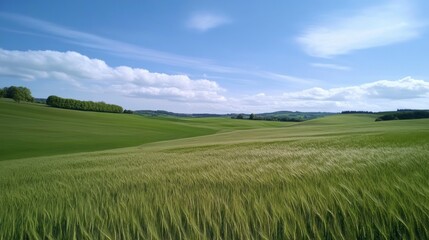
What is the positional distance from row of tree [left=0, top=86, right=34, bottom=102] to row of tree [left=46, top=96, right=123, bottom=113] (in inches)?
245

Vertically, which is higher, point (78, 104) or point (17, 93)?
point (17, 93)

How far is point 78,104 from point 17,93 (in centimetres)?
1818

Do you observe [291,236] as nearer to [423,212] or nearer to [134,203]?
[423,212]

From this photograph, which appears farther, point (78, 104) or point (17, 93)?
point (78, 104)

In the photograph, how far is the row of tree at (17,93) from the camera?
82825 millimetres

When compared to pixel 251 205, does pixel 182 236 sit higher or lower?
lower

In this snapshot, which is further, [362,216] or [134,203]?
[134,203]

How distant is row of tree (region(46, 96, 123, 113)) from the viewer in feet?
292

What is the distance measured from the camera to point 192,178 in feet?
11.0

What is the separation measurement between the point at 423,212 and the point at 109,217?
2.47 m

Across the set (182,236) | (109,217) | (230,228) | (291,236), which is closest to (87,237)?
(109,217)

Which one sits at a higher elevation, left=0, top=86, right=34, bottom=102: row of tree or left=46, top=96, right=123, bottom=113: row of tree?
left=0, top=86, right=34, bottom=102: row of tree

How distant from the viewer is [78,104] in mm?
94125

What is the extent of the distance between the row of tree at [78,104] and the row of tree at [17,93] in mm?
6214
